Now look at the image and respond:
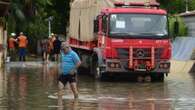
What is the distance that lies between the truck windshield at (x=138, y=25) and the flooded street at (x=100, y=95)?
1877mm

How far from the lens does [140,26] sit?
2705 cm

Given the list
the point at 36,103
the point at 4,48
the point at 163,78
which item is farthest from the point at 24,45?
the point at 36,103

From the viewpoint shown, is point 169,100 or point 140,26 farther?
point 140,26

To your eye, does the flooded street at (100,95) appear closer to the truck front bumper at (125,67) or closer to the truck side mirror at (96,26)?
the truck front bumper at (125,67)

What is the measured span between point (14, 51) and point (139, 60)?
2116 centimetres

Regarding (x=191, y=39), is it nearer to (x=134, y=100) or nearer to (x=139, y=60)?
(x=139, y=60)

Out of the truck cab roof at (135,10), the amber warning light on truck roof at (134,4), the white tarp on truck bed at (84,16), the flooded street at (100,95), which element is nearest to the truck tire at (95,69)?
the flooded street at (100,95)

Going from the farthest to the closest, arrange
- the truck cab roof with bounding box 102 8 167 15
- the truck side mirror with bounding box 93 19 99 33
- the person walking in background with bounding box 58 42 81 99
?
the truck side mirror with bounding box 93 19 99 33 → the truck cab roof with bounding box 102 8 167 15 → the person walking in background with bounding box 58 42 81 99

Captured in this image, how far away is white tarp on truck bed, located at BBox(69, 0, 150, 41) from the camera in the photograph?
30.0m

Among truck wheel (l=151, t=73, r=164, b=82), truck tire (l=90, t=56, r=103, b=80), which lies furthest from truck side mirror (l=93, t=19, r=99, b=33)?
truck wheel (l=151, t=73, r=164, b=82)

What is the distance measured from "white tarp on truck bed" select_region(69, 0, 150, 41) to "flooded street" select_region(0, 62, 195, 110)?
8.79 feet

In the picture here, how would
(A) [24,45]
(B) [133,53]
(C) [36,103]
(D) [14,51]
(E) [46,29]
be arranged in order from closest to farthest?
(C) [36,103] < (B) [133,53] < (A) [24,45] < (D) [14,51] < (E) [46,29]

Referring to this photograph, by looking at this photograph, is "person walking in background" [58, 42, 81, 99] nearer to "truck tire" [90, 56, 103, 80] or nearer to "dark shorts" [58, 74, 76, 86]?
"dark shorts" [58, 74, 76, 86]

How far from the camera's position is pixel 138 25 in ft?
88.7
